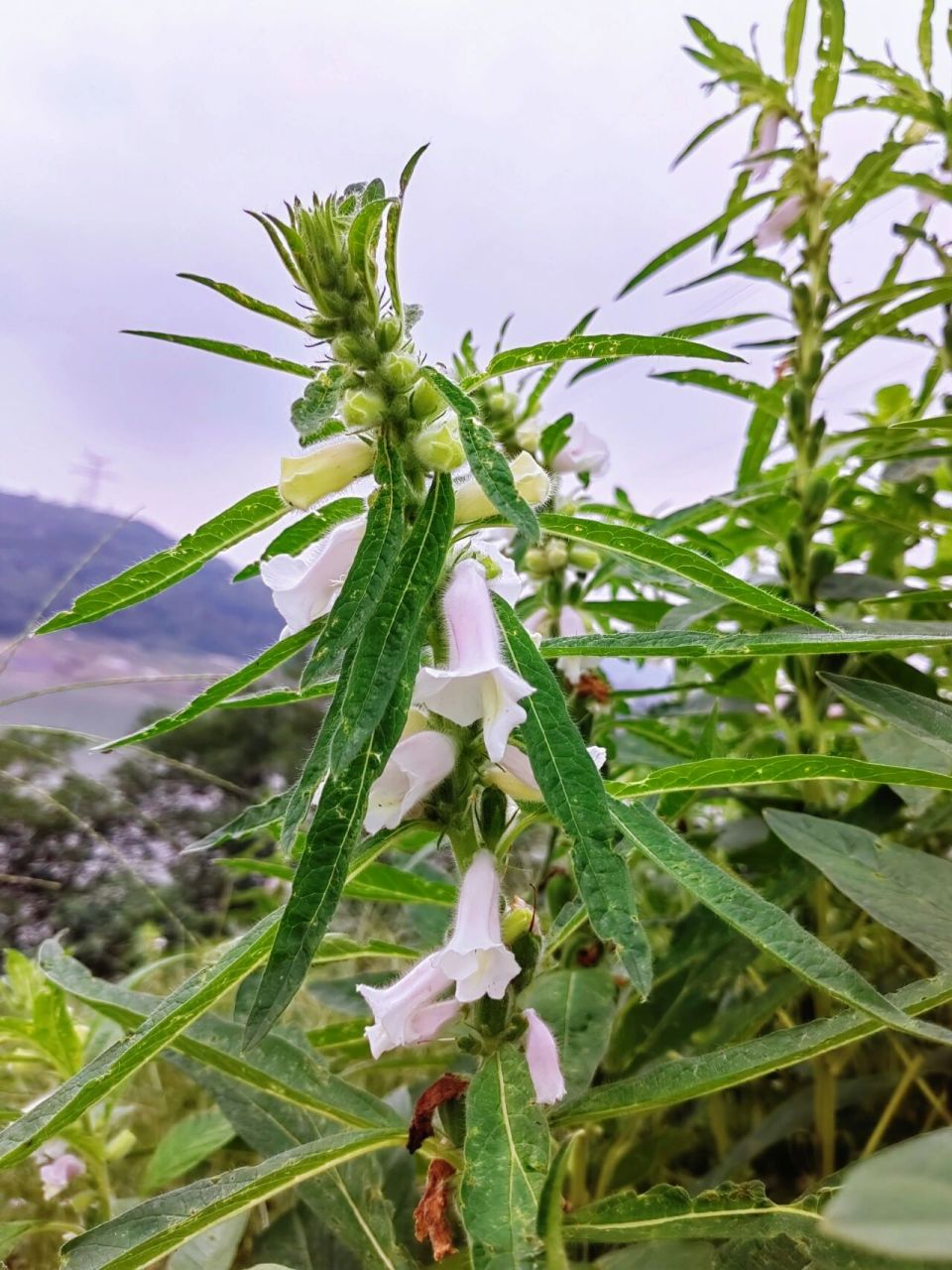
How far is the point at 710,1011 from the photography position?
0.81m

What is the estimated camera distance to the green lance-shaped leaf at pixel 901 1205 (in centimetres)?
17

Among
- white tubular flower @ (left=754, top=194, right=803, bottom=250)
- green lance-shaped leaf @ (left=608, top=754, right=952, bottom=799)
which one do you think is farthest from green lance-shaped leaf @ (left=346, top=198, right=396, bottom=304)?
white tubular flower @ (left=754, top=194, right=803, bottom=250)

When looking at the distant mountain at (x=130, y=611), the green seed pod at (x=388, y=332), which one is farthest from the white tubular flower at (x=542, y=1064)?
the distant mountain at (x=130, y=611)

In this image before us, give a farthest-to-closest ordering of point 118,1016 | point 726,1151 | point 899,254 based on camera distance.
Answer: point 899,254 < point 726,1151 < point 118,1016

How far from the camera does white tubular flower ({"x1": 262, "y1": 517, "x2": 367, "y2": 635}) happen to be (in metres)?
0.53

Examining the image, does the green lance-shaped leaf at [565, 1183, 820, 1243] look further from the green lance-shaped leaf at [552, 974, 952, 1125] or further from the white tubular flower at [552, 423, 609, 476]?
the white tubular flower at [552, 423, 609, 476]

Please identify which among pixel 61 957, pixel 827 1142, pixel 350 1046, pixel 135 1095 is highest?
pixel 61 957

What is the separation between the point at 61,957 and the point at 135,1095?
77cm

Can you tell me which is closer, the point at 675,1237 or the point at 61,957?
the point at 675,1237

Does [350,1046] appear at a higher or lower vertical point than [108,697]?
lower

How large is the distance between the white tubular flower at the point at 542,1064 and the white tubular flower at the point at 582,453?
68cm

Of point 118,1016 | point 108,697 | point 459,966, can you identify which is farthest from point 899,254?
point 108,697

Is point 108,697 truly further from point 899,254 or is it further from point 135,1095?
point 899,254

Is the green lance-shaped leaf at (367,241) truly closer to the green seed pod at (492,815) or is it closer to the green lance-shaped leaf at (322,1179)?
the green seed pod at (492,815)
